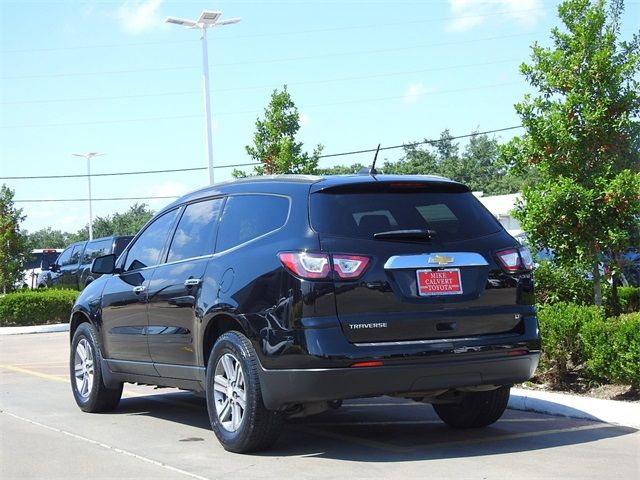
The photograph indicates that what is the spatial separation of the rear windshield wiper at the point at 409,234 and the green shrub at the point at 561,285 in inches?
259

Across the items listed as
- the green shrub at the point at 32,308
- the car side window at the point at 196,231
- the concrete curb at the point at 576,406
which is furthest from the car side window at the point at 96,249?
the concrete curb at the point at 576,406

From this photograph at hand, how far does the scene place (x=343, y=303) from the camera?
238 inches

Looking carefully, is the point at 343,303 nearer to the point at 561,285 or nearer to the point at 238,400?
the point at 238,400

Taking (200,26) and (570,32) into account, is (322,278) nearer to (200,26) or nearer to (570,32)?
(570,32)

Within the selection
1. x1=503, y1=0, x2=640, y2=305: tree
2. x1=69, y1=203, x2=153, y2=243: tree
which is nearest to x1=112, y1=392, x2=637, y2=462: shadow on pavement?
x1=503, y1=0, x2=640, y2=305: tree

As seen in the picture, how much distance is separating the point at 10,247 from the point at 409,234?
98.2 ft

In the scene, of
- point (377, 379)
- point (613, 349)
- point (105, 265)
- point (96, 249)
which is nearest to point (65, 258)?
point (96, 249)

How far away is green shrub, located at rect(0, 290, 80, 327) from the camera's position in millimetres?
24656

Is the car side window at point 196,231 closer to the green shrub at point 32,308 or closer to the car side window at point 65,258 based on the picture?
the green shrub at point 32,308

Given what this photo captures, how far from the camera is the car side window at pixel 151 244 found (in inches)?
324

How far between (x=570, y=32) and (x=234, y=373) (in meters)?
7.48

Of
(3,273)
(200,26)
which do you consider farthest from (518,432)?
(3,273)

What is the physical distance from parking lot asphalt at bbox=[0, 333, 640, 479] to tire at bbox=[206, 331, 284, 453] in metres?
0.13

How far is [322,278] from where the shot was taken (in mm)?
6055
